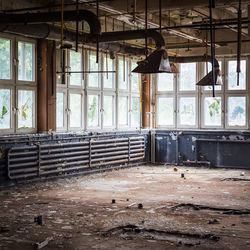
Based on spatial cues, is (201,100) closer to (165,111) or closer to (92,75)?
(165,111)

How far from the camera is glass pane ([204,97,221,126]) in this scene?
11.7m

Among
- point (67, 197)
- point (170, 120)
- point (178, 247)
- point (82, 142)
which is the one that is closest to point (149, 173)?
point (82, 142)

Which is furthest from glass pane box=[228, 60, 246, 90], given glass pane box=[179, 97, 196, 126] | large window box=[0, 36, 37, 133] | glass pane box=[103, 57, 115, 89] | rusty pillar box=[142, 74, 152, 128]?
large window box=[0, 36, 37, 133]

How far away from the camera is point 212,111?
1180 centimetres

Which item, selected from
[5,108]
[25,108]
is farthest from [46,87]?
[5,108]

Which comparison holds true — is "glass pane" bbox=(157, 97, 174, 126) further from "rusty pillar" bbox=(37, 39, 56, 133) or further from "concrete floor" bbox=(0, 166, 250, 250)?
"rusty pillar" bbox=(37, 39, 56, 133)

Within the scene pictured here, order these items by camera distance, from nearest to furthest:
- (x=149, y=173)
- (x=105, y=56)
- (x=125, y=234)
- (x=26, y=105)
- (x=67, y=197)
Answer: (x=125, y=234)
(x=67, y=197)
(x=26, y=105)
(x=149, y=173)
(x=105, y=56)

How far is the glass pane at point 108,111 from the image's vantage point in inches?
433

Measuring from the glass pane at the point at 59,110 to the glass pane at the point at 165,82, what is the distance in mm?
3647

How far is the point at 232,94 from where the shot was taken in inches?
456

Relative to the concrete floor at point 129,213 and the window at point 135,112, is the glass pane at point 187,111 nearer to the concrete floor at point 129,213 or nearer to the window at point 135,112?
the window at point 135,112

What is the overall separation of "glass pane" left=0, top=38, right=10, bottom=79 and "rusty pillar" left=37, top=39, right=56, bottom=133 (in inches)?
28.1

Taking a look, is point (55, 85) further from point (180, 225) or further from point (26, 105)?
point (180, 225)

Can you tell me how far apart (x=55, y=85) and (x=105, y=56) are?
7.33 feet
